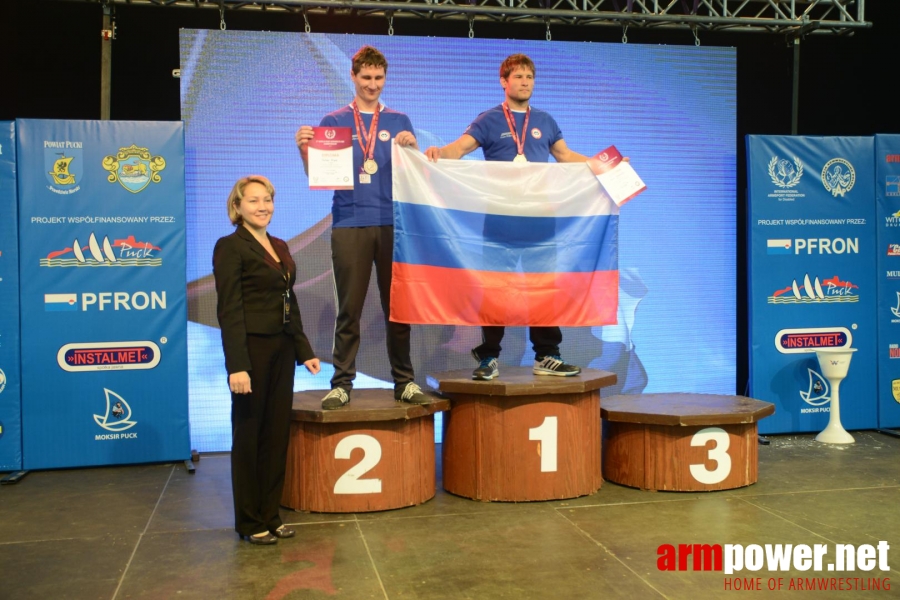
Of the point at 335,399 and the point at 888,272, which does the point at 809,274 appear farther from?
the point at 335,399

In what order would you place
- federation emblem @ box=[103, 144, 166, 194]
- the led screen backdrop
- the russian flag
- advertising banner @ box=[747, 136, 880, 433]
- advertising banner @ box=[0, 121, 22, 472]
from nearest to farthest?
1. the russian flag
2. advertising banner @ box=[0, 121, 22, 472]
3. federation emblem @ box=[103, 144, 166, 194]
4. the led screen backdrop
5. advertising banner @ box=[747, 136, 880, 433]

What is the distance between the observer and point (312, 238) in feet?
18.0

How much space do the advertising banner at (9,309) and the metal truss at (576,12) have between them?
108 cm

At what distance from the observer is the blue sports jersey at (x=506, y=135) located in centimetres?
455

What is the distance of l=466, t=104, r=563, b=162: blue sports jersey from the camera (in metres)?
4.55

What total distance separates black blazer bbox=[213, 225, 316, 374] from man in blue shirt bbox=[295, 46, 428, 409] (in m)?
0.63

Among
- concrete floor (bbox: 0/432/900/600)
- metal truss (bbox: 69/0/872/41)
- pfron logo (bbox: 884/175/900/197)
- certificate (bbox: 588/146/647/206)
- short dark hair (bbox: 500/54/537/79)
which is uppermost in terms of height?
metal truss (bbox: 69/0/872/41)

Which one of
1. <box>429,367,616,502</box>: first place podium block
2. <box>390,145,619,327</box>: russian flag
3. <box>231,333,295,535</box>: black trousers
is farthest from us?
<box>390,145,619,327</box>: russian flag

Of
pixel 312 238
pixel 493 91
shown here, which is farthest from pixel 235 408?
pixel 493 91

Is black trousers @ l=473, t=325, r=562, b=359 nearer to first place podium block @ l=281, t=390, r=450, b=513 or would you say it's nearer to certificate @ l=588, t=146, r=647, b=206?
first place podium block @ l=281, t=390, r=450, b=513

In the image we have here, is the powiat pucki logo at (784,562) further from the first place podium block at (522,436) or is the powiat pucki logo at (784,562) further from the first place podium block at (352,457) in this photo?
the first place podium block at (352,457)

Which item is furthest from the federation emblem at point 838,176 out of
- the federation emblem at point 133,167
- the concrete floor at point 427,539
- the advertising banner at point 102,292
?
the federation emblem at point 133,167

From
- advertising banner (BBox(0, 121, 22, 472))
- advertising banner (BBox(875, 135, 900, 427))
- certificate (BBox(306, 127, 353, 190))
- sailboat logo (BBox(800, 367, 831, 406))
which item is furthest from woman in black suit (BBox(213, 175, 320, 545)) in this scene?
advertising banner (BBox(875, 135, 900, 427))

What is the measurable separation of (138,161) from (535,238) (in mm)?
2360
